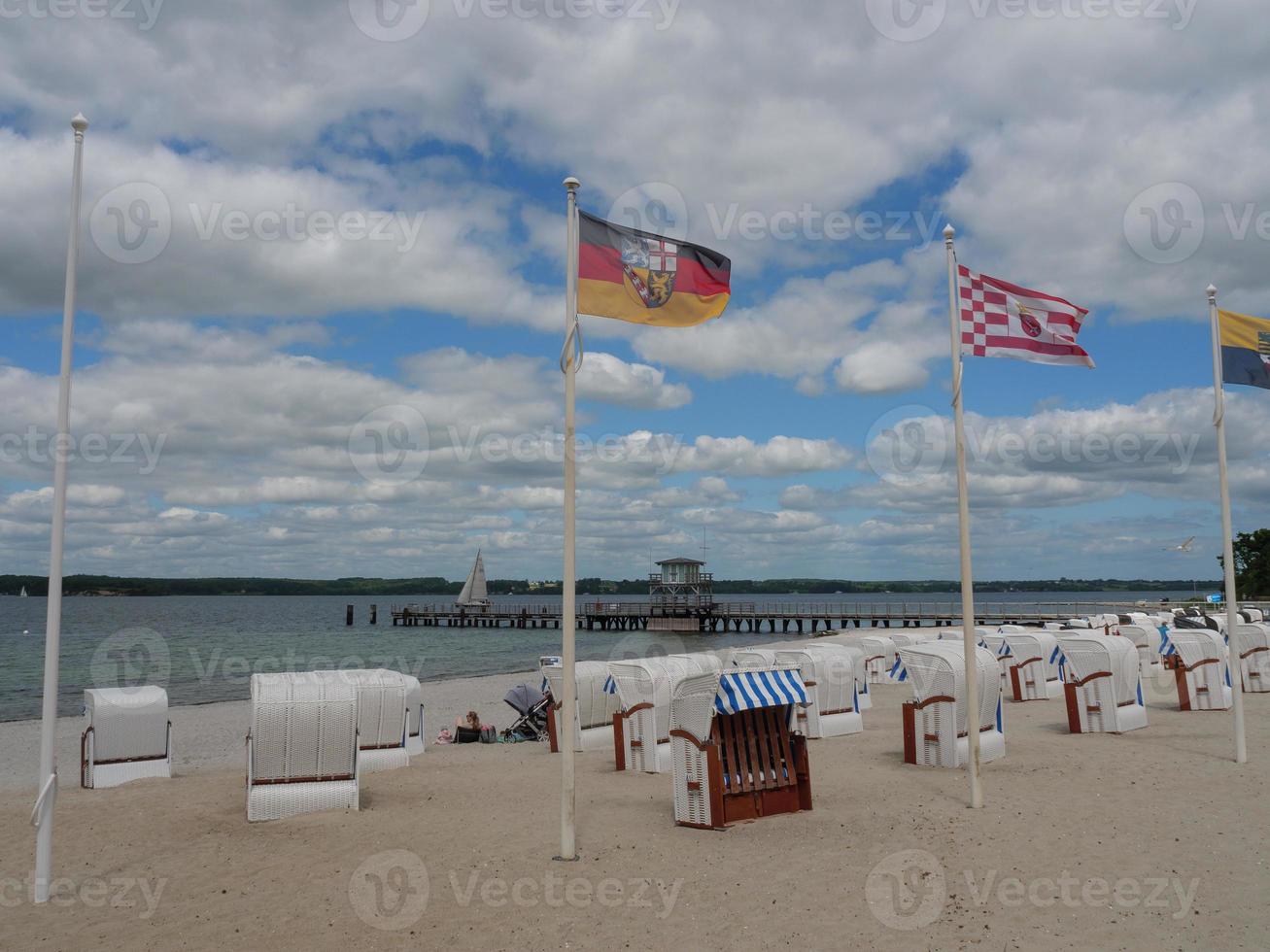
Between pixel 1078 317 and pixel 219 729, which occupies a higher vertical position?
pixel 1078 317

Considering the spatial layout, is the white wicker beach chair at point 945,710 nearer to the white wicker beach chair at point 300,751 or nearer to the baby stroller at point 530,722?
the white wicker beach chair at point 300,751

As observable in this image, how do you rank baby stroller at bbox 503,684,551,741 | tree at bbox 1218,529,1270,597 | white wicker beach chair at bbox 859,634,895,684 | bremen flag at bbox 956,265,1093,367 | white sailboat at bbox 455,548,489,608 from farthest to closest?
white sailboat at bbox 455,548,489,608 → tree at bbox 1218,529,1270,597 → white wicker beach chair at bbox 859,634,895,684 → baby stroller at bbox 503,684,551,741 → bremen flag at bbox 956,265,1093,367

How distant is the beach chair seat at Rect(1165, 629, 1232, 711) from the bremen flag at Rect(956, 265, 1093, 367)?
9647 mm

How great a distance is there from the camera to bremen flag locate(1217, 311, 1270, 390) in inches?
456

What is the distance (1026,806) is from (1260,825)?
6.54 feet

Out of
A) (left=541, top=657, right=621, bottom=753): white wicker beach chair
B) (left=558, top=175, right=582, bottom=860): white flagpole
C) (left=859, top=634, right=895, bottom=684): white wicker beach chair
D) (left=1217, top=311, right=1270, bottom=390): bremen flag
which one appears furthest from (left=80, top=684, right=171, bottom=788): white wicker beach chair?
(left=859, top=634, right=895, bottom=684): white wicker beach chair

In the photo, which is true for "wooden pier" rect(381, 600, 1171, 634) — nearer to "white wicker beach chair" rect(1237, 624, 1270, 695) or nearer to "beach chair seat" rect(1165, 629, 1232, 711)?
"white wicker beach chair" rect(1237, 624, 1270, 695)

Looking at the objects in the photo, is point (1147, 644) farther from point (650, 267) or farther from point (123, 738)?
point (123, 738)

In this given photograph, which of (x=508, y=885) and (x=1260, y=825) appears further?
(x=1260, y=825)

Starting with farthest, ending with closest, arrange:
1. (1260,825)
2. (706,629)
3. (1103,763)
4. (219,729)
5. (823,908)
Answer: (706,629)
(219,729)
(1103,763)
(1260,825)
(823,908)

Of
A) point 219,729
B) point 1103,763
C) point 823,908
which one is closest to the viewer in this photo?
point 823,908

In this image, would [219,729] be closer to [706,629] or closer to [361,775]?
[361,775]

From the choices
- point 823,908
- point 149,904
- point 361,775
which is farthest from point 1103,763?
point 149,904

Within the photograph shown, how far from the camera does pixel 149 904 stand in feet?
22.4
